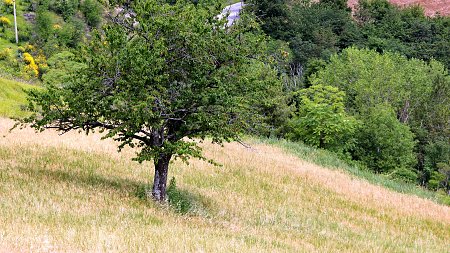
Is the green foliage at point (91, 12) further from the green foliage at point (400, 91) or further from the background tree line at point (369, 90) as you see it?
the green foliage at point (400, 91)

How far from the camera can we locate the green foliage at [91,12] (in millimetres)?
77069

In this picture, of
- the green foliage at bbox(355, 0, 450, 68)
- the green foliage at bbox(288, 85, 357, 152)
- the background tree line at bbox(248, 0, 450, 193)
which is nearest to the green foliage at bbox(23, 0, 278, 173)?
the background tree line at bbox(248, 0, 450, 193)

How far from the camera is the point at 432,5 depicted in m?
109

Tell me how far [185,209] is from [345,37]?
239ft

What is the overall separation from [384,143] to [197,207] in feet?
128

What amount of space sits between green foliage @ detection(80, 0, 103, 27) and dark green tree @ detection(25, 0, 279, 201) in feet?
220

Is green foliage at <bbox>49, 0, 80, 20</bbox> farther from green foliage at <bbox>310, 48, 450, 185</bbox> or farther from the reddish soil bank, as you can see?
the reddish soil bank

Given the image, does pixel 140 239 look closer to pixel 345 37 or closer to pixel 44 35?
pixel 44 35

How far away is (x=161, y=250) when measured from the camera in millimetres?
7270

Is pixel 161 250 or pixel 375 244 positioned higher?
pixel 161 250

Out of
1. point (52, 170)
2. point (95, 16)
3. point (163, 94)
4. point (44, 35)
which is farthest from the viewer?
point (95, 16)

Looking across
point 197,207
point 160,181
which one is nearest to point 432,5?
point 197,207

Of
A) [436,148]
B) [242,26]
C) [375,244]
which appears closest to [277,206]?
[375,244]

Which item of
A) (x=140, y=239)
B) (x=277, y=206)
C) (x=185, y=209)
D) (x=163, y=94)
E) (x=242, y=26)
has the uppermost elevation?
(x=242, y=26)
